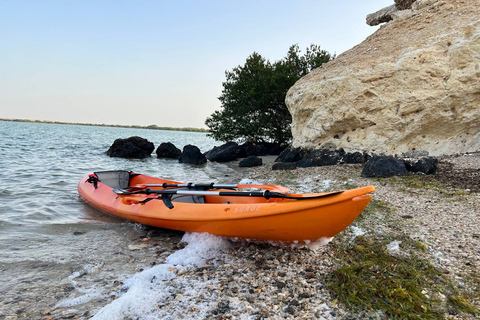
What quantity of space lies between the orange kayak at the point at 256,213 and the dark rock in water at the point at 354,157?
23.1 feet

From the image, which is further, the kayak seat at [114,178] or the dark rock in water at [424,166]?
the dark rock in water at [424,166]

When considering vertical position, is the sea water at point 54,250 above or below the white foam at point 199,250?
below

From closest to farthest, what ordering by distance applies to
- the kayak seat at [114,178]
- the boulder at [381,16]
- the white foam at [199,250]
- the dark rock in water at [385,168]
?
1. the white foam at [199,250]
2. the kayak seat at [114,178]
3. the dark rock in water at [385,168]
4. the boulder at [381,16]

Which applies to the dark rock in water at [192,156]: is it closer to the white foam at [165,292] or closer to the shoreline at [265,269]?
the shoreline at [265,269]

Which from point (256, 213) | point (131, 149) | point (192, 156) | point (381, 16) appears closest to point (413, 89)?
point (256, 213)

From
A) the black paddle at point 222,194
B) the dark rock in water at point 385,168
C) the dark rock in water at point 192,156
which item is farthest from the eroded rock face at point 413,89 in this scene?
the black paddle at point 222,194

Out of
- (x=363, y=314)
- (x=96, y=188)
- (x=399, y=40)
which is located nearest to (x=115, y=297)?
(x=363, y=314)

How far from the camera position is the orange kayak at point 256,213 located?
3258 millimetres

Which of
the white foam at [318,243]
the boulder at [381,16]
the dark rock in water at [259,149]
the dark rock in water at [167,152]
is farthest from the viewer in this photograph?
the dark rock in water at [167,152]

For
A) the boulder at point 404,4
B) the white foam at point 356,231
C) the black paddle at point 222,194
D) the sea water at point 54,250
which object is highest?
the boulder at point 404,4

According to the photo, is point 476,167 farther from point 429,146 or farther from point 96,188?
point 96,188

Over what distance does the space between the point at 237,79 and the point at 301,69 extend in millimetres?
4540

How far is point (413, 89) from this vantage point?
33.1ft

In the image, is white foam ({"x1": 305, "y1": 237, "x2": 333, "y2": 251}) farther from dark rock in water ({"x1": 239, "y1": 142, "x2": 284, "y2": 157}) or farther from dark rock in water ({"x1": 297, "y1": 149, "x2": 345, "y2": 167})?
dark rock in water ({"x1": 239, "y1": 142, "x2": 284, "y2": 157})
